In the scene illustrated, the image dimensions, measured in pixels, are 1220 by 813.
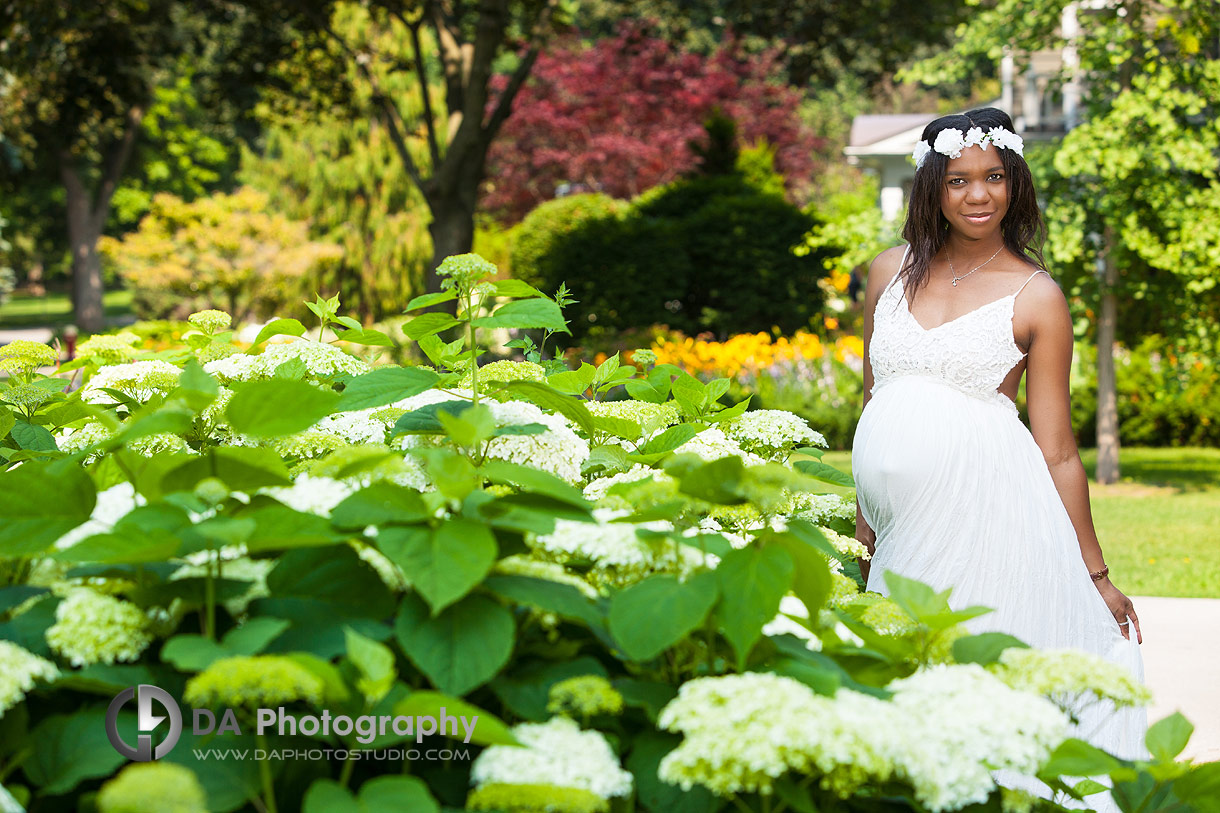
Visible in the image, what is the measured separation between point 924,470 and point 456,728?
194 cm

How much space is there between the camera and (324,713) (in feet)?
2.90

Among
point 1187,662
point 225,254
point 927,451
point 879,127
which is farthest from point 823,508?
point 879,127

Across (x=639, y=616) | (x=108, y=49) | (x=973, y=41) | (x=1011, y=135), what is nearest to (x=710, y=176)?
(x=973, y=41)

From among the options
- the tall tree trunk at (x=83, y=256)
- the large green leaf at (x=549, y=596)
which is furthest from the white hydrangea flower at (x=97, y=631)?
the tall tree trunk at (x=83, y=256)

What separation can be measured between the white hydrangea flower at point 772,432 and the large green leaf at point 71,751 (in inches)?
51.0

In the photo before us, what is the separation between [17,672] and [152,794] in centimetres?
28

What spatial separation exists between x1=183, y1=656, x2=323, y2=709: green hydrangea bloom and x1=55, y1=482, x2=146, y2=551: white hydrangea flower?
345 millimetres

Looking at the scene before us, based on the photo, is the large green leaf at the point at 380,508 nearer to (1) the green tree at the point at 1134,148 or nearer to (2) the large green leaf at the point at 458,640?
(2) the large green leaf at the point at 458,640

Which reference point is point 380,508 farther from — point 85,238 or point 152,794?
point 85,238

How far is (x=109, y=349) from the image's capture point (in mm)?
2486

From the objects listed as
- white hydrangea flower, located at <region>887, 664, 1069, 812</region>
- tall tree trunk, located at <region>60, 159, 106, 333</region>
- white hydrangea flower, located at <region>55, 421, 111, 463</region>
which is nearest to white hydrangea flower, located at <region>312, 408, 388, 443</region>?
white hydrangea flower, located at <region>55, 421, 111, 463</region>

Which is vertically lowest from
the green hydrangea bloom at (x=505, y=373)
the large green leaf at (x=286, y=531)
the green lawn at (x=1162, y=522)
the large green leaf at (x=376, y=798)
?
the green lawn at (x=1162, y=522)

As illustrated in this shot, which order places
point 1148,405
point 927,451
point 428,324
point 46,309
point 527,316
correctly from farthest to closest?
point 46,309, point 1148,405, point 927,451, point 428,324, point 527,316

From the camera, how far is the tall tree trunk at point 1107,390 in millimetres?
9688
